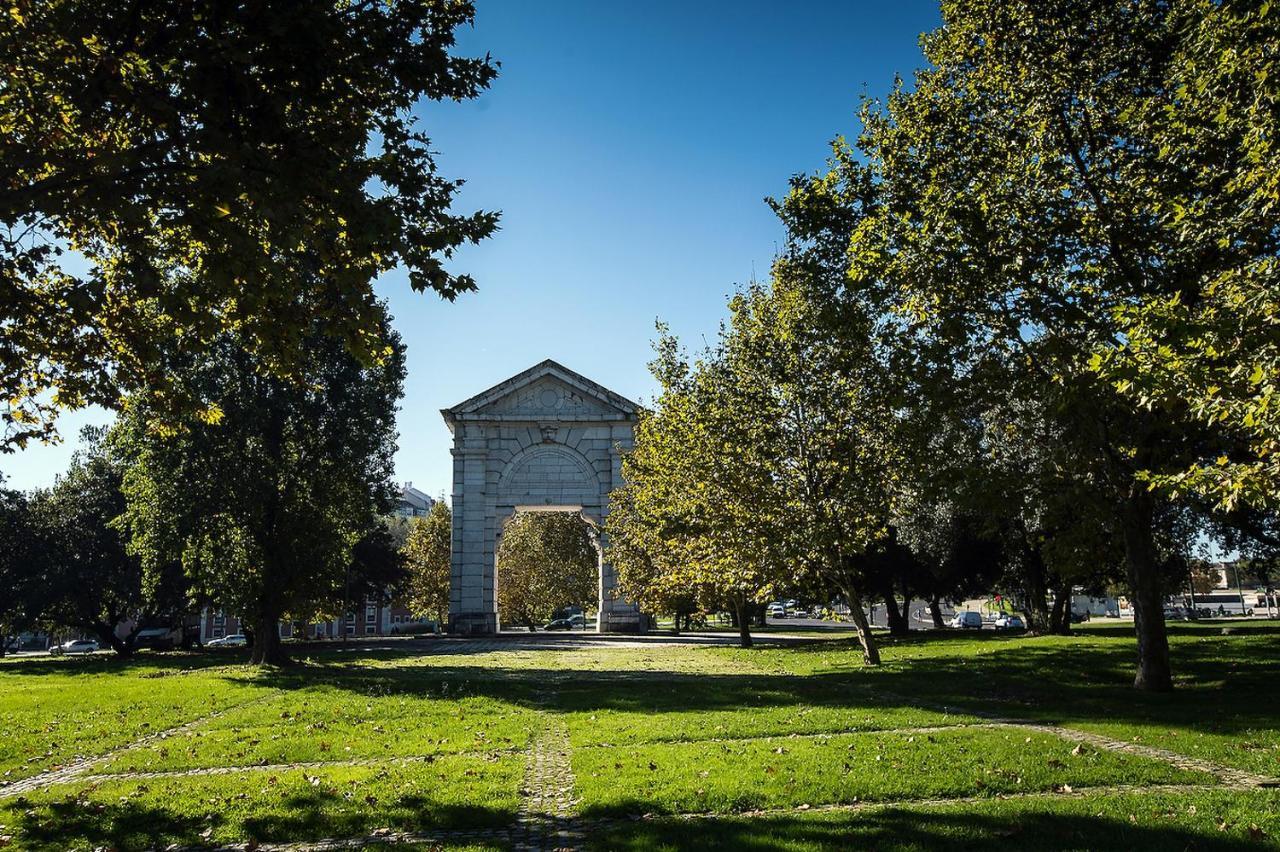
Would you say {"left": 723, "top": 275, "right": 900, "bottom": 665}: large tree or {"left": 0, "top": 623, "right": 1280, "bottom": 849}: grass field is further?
{"left": 723, "top": 275, "right": 900, "bottom": 665}: large tree

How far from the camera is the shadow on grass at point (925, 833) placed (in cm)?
656

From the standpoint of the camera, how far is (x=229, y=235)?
26.0 feet

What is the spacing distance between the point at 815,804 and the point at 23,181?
33.8ft

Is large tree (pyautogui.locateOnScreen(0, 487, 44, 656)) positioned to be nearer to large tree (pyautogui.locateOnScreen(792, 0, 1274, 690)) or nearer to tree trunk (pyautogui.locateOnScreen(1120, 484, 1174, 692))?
large tree (pyautogui.locateOnScreen(792, 0, 1274, 690))

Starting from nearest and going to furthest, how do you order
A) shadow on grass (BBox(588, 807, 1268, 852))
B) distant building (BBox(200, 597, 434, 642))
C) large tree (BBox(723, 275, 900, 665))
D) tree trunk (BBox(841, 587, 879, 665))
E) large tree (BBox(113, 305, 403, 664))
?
shadow on grass (BBox(588, 807, 1268, 852)) → large tree (BBox(723, 275, 900, 665)) → tree trunk (BBox(841, 587, 879, 665)) → large tree (BBox(113, 305, 403, 664)) → distant building (BBox(200, 597, 434, 642))

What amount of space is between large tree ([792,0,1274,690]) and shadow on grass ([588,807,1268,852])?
329 inches

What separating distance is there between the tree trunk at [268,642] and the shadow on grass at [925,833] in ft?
75.6

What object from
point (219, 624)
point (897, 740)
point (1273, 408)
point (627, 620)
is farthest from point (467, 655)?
point (219, 624)

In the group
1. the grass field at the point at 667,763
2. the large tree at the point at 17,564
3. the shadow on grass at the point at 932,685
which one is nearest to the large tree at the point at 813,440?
the shadow on grass at the point at 932,685

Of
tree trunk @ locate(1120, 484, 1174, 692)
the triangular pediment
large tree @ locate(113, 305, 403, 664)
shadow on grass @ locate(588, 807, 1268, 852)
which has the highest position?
the triangular pediment

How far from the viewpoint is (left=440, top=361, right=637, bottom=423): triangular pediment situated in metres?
47.7

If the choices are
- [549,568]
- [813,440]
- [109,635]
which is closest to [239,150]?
[813,440]

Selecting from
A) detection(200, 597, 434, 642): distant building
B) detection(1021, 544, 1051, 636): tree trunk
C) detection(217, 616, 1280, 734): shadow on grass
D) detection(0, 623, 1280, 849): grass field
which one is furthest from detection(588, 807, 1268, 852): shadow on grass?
detection(200, 597, 434, 642): distant building

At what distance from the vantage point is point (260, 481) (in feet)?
83.4
